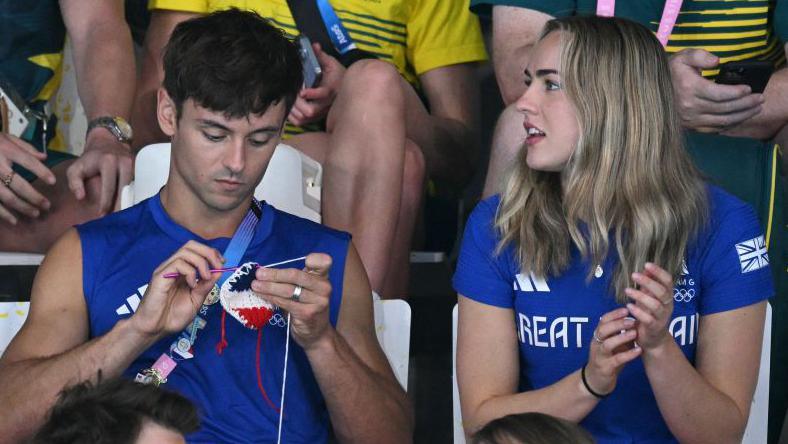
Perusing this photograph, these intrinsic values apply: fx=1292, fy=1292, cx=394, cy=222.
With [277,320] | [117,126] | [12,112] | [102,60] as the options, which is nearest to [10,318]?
[277,320]

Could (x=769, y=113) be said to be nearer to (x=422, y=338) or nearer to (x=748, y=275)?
(x=748, y=275)

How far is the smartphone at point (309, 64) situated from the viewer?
315cm

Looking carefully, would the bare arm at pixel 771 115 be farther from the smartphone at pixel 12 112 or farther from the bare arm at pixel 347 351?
the smartphone at pixel 12 112

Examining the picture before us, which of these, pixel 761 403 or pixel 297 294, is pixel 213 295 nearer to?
Answer: pixel 297 294

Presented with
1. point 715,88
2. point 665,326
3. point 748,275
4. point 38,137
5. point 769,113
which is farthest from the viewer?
point 38,137

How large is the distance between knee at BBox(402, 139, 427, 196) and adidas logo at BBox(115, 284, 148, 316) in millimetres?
857

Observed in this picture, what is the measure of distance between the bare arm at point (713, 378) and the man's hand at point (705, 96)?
621 mm

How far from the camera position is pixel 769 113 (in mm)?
3033

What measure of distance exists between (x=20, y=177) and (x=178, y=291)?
3.00 ft

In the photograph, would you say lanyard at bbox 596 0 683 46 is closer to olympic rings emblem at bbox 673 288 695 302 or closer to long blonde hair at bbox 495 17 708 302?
long blonde hair at bbox 495 17 708 302

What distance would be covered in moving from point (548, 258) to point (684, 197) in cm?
28

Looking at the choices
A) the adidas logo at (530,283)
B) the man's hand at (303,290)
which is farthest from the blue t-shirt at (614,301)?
the man's hand at (303,290)

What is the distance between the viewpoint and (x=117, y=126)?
3.14m

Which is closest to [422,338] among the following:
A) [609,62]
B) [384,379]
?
[384,379]
